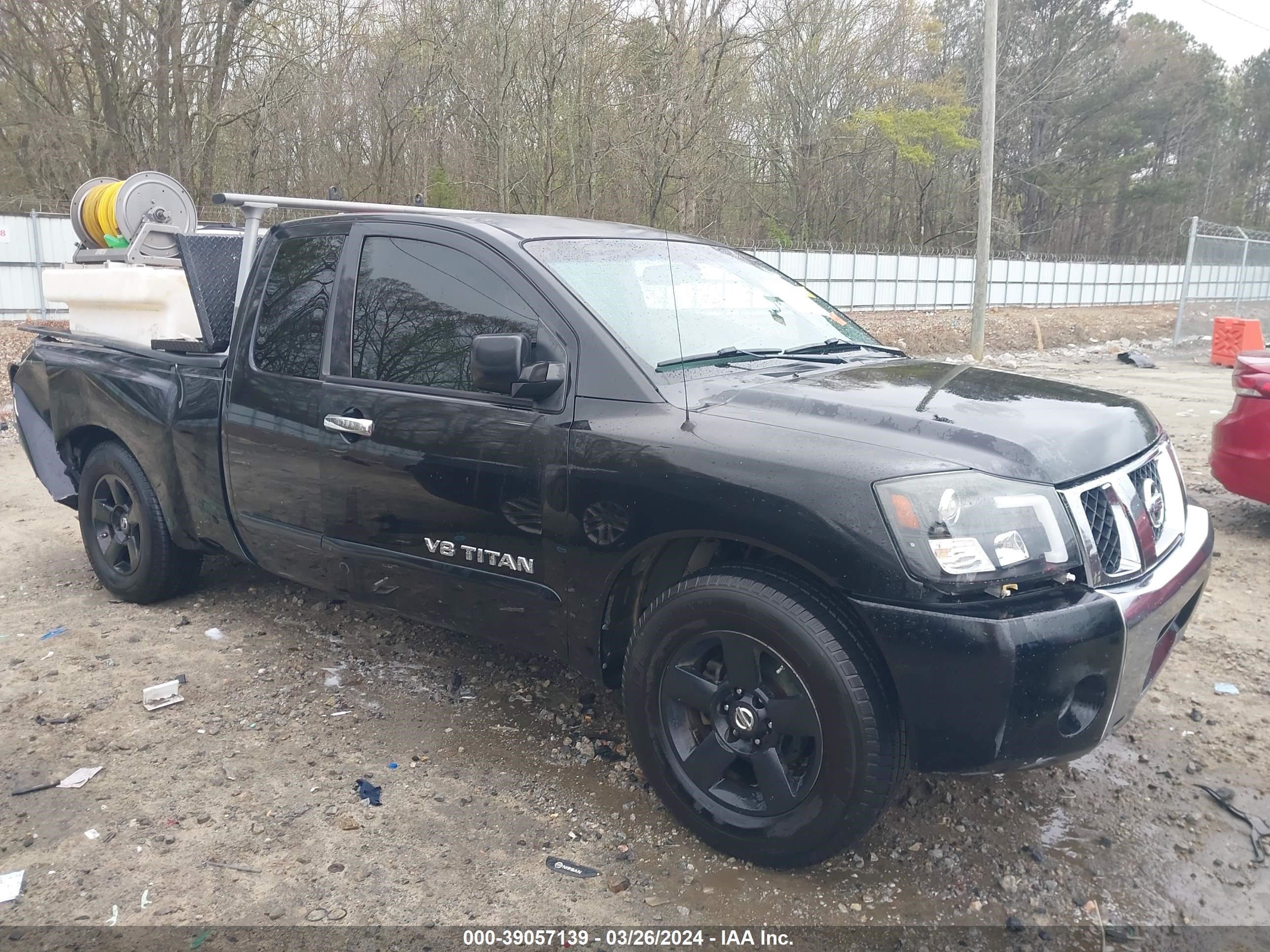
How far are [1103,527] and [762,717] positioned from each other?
3.54ft

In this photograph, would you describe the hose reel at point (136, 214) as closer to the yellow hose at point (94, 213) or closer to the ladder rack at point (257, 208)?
the yellow hose at point (94, 213)

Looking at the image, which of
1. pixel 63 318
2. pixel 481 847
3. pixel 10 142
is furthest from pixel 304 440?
pixel 10 142

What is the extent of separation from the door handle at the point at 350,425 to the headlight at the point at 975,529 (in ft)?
6.22

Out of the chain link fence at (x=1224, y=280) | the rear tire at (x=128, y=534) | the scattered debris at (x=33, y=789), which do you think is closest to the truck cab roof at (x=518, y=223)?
the rear tire at (x=128, y=534)

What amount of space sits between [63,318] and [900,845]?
19018 mm

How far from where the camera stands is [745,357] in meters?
3.35

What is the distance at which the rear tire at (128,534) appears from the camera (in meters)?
4.58

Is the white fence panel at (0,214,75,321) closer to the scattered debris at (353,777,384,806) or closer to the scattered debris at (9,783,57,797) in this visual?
the scattered debris at (9,783,57,797)

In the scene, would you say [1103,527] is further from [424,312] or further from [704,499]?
[424,312]

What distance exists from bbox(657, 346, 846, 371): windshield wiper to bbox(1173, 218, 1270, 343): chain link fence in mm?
21515

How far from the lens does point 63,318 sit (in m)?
17.7

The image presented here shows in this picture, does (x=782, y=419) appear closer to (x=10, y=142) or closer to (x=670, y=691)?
(x=670, y=691)

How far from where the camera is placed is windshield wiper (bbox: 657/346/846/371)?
3.14 metres

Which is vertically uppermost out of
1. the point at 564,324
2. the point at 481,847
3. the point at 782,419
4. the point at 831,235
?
the point at 831,235
